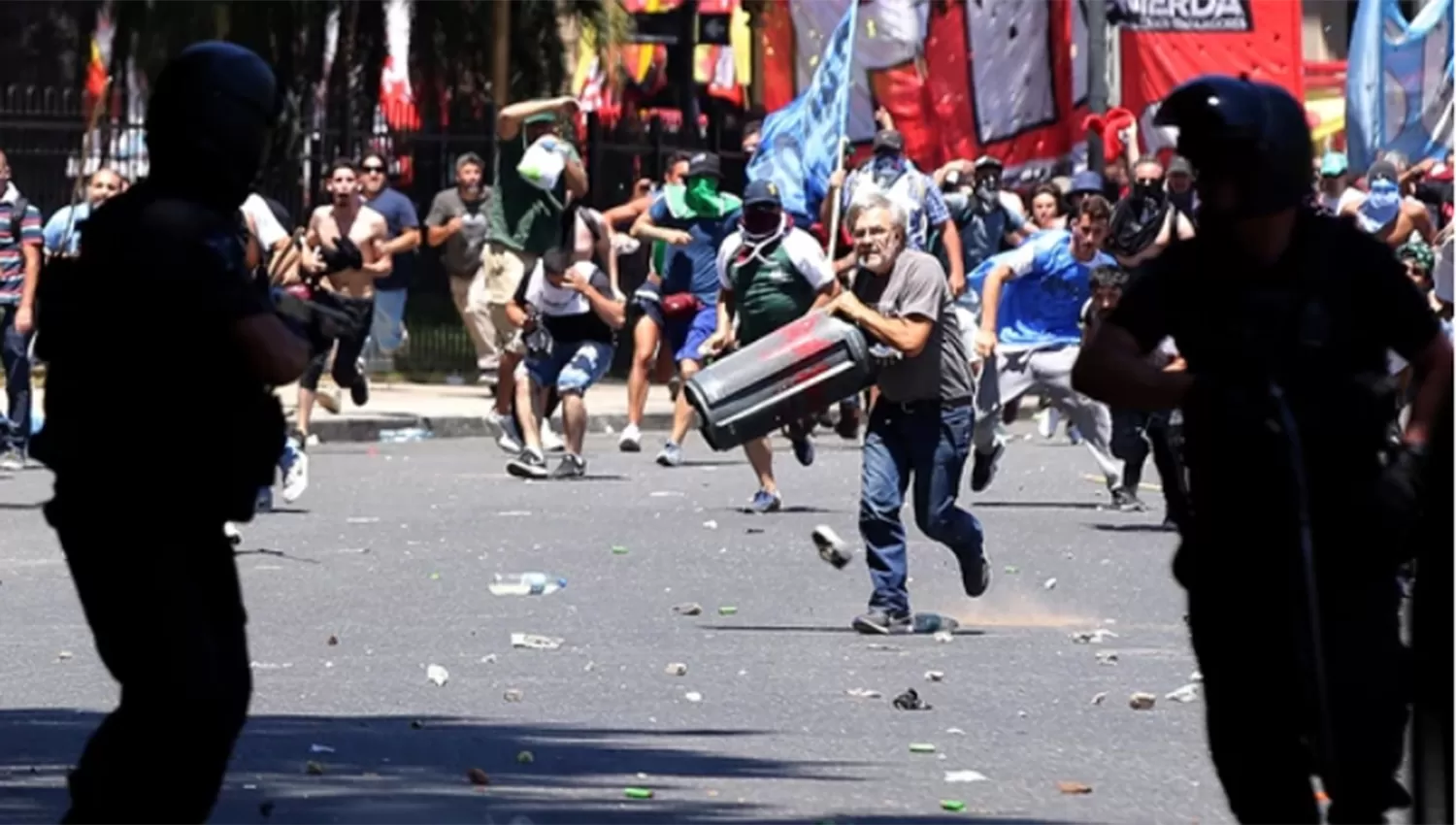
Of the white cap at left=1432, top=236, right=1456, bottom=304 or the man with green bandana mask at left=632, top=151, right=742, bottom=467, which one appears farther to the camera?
the man with green bandana mask at left=632, top=151, right=742, bottom=467

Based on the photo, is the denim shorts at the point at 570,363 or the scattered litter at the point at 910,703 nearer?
the scattered litter at the point at 910,703

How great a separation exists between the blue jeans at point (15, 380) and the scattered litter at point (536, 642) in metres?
8.21

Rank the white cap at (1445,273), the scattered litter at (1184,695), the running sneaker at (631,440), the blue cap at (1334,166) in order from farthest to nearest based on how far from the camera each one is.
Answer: the blue cap at (1334,166), the running sneaker at (631,440), the white cap at (1445,273), the scattered litter at (1184,695)

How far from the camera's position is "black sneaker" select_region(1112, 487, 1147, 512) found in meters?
16.9

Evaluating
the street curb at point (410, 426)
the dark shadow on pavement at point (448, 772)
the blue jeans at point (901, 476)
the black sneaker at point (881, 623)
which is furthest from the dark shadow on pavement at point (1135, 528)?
the dark shadow on pavement at point (448, 772)

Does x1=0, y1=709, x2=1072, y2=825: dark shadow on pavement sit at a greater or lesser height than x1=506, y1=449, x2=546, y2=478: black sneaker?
greater

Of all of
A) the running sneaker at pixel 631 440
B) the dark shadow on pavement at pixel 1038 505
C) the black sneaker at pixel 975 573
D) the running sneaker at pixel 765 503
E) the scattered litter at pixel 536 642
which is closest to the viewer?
the scattered litter at pixel 536 642

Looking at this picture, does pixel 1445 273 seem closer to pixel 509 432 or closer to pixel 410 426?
pixel 509 432

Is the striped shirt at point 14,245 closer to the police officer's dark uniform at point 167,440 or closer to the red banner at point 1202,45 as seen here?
the red banner at point 1202,45

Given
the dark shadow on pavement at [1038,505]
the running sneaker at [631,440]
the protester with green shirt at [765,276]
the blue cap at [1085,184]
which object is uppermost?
the blue cap at [1085,184]

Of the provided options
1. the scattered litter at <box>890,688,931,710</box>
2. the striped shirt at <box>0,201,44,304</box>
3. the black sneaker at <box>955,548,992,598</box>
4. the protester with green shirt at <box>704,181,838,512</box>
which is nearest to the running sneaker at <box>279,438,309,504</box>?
the protester with green shirt at <box>704,181,838,512</box>

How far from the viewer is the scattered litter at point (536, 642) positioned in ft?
36.4

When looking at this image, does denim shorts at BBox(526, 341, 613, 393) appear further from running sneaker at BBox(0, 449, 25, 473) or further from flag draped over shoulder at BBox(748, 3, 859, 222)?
flag draped over shoulder at BBox(748, 3, 859, 222)

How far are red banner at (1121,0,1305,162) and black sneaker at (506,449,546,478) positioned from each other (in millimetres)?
11161
